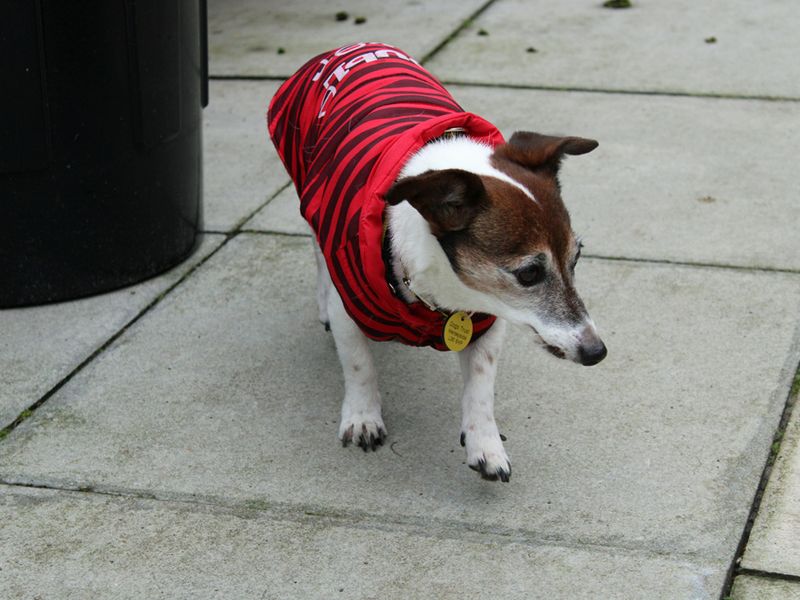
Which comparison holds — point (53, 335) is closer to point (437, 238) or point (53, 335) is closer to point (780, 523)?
point (437, 238)

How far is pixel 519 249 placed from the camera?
3.44m

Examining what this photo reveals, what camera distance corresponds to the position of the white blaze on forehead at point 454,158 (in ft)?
11.8

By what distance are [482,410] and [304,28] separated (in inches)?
232

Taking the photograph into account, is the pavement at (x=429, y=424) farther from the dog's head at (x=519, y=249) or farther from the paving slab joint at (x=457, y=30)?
the paving slab joint at (x=457, y=30)

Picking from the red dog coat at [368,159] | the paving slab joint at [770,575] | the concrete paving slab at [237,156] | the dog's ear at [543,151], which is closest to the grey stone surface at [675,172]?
the concrete paving slab at [237,156]

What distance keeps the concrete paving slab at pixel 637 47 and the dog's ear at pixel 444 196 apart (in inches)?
176

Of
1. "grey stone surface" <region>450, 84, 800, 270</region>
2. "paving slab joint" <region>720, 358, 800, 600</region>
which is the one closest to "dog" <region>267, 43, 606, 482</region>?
"paving slab joint" <region>720, 358, 800, 600</region>

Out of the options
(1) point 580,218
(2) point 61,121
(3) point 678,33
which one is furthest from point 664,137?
(2) point 61,121

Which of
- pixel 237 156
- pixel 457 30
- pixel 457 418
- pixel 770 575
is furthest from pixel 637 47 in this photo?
pixel 770 575

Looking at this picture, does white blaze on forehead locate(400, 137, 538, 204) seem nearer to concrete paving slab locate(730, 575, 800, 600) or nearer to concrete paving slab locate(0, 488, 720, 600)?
concrete paving slab locate(0, 488, 720, 600)

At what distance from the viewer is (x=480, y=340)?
3.96m

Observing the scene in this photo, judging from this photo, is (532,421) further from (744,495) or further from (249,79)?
(249,79)

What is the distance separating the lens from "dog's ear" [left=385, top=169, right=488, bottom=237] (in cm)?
329

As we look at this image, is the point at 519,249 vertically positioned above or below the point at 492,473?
above
